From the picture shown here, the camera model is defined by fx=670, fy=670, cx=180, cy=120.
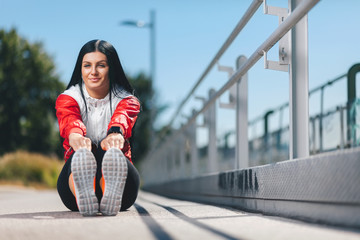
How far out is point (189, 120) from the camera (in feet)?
29.1

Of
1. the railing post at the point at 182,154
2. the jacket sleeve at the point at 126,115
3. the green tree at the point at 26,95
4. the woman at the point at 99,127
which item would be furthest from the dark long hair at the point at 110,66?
the green tree at the point at 26,95

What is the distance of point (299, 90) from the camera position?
3938 mm

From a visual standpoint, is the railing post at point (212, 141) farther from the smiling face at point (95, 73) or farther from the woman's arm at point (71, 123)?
the woman's arm at point (71, 123)

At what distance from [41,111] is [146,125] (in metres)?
14.1

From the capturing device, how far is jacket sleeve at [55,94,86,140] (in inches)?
174

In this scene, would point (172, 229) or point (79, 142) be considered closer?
point (172, 229)

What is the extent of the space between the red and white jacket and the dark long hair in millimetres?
67

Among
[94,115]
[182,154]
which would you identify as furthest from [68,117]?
[182,154]

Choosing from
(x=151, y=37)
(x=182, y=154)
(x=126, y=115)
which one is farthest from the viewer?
(x=151, y=37)

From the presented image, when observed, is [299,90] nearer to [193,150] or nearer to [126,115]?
[126,115]

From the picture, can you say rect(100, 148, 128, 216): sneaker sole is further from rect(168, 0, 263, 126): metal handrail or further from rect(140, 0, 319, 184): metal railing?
rect(168, 0, 263, 126): metal handrail

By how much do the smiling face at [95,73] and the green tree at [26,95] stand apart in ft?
102

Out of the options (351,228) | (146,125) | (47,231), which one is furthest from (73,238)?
(146,125)

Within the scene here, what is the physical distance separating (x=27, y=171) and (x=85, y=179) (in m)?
20.4
